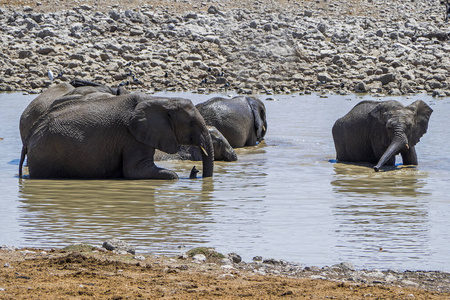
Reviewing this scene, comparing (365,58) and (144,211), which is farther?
(365,58)

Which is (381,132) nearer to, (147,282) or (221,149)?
(221,149)

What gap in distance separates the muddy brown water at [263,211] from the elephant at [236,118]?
1171 millimetres

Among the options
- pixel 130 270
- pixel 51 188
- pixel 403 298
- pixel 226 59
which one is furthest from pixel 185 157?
pixel 226 59

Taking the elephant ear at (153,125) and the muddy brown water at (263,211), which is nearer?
the muddy brown water at (263,211)

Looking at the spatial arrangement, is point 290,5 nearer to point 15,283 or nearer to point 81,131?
point 81,131

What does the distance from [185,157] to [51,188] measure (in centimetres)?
391

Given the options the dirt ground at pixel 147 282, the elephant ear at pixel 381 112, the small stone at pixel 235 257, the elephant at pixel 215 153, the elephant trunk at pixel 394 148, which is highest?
the elephant ear at pixel 381 112

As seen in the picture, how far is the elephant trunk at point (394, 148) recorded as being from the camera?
47.2 ft

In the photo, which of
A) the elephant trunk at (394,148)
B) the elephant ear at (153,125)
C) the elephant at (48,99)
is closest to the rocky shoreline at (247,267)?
the elephant ear at (153,125)

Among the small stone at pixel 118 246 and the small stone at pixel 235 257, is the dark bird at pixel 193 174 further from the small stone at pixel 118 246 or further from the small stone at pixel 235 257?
the small stone at pixel 235 257

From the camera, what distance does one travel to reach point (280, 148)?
1795 cm

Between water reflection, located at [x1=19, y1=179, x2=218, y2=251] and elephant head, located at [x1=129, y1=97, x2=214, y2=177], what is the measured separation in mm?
613

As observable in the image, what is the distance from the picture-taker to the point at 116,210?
10586 mm

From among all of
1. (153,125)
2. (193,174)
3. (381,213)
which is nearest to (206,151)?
(193,174)
